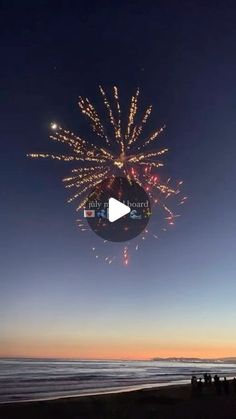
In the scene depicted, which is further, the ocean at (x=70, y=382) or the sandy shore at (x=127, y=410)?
the ocean at (x=70, y=382)

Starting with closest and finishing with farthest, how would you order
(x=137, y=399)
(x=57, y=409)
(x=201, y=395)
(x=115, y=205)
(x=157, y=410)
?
(x=115, y=205), (x=157, y=410), (x=57, y=409), (x=137, y=399), (x=201, y=395)

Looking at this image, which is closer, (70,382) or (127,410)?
(127,410)

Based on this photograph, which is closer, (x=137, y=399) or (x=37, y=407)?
(x=37, y=407)

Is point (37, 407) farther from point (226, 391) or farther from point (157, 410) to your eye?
point (226, 391)

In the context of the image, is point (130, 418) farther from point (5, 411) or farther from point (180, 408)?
point (5, 411)

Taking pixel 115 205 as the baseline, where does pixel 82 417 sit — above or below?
below

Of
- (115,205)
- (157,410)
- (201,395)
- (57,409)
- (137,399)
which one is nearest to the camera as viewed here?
(115,205)

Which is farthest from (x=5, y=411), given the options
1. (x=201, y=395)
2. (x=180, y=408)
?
(x=201, y=395)

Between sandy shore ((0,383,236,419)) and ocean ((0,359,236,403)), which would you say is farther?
ocean ((0,359,236,403))

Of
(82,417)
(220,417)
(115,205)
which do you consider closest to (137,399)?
(82,417)
